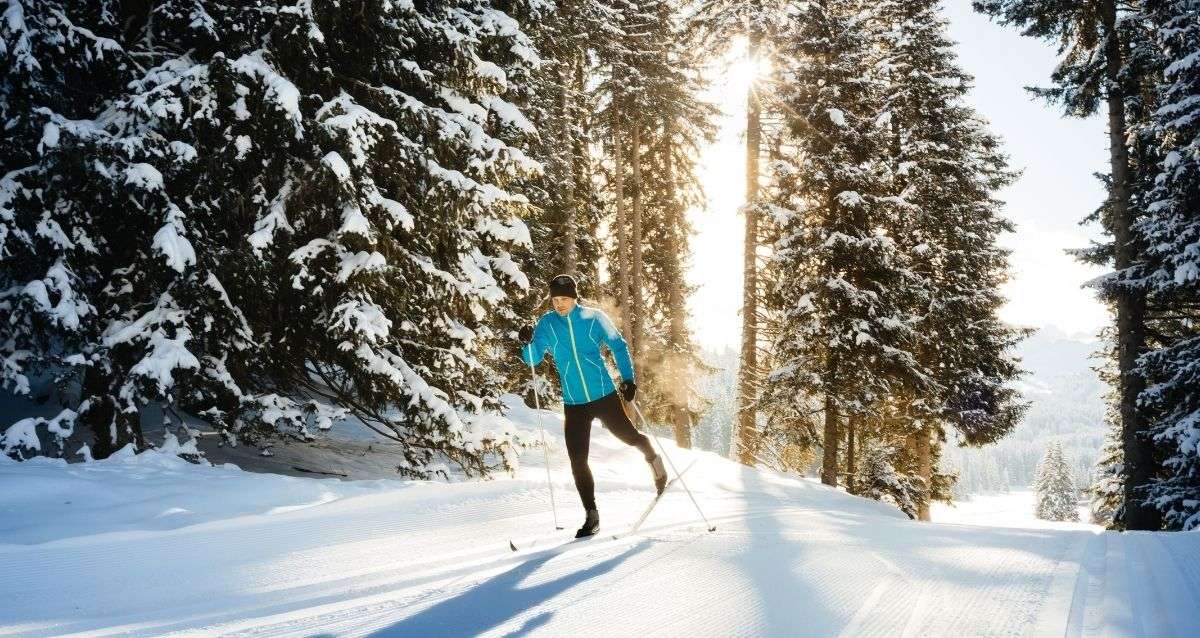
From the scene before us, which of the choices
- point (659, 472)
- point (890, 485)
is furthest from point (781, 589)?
point (890, 485)

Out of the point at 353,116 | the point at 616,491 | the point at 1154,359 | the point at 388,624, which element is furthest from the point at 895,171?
the point at 388,624

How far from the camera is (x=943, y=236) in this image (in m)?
19.1

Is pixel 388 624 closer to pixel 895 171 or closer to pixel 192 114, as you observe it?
pixel 192 114

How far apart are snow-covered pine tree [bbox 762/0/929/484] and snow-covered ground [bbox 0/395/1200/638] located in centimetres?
979

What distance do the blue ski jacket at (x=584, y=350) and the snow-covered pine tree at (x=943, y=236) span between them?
1513 centimetres

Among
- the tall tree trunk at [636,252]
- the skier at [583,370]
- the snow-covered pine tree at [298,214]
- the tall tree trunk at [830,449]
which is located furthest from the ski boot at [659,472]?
the tall tree trunk at [636,252]

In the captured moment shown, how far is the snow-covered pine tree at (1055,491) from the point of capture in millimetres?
82188

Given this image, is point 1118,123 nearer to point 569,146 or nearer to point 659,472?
point 569,146

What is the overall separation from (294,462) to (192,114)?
4.50 m

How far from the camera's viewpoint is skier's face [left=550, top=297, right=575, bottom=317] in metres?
5.16

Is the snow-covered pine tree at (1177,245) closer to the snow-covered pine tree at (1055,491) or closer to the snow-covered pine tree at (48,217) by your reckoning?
the snow-covered pine tree at (48,217)

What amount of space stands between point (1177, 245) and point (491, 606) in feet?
47.6

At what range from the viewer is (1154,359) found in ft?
41.1

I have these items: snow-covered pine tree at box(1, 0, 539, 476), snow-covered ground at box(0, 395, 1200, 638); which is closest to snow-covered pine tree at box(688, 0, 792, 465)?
snow-covered pine tree at box(1, 0, 539, 476)
